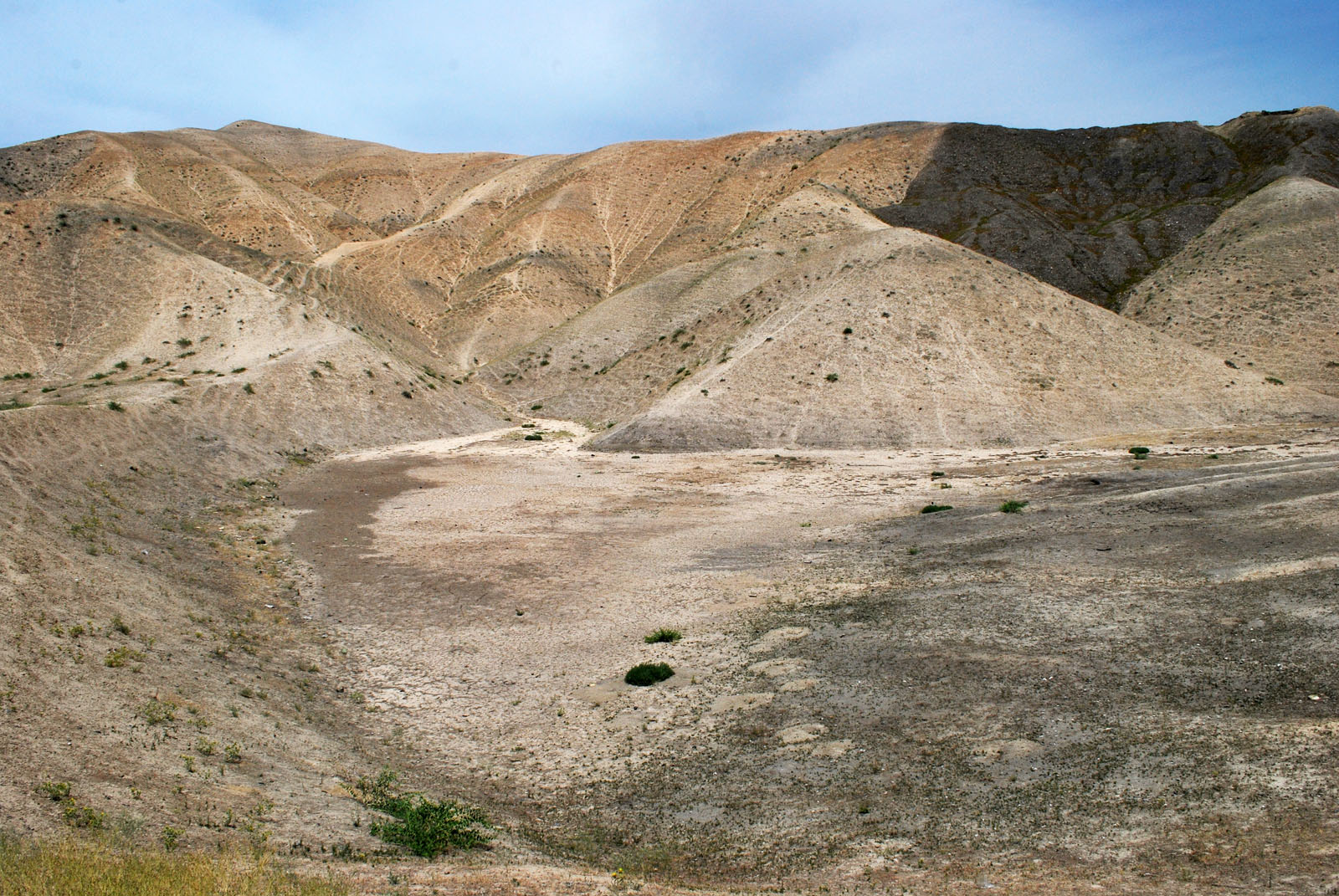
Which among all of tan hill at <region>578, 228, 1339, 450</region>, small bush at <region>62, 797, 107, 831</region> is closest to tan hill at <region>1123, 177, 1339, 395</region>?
tan hill at <region>578, 228, 1339, 450</region>

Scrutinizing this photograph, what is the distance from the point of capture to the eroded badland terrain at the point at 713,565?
30.9 ft

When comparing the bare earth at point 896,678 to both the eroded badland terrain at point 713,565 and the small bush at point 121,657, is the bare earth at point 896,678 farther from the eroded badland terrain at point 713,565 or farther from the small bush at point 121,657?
the small bush at point 121,657

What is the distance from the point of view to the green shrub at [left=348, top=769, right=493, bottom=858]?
913 cm

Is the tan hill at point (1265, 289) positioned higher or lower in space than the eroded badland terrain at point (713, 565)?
higher

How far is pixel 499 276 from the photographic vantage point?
9138 centimetres

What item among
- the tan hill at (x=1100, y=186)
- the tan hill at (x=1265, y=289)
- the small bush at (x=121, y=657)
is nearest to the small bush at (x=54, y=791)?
the small bush at (x=121, y=657)

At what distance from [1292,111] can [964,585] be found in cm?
10306

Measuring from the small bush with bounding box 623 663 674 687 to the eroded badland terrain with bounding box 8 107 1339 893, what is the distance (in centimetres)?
24

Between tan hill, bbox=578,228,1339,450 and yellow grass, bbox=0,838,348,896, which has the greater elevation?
tan hill, bbox=578,228,1339,450

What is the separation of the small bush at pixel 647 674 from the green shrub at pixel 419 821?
4239mm

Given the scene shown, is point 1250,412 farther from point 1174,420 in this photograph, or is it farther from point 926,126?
point 926,126

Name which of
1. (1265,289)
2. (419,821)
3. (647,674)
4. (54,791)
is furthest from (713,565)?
(1265,289)

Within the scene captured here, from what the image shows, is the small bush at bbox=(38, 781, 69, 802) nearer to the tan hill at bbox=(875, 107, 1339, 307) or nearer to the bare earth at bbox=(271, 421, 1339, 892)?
the bare earth at bbox=(271, 421, 1339, 892)

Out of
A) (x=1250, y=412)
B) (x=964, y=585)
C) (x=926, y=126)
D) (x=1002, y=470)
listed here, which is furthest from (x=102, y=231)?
(x=926, y=126)
